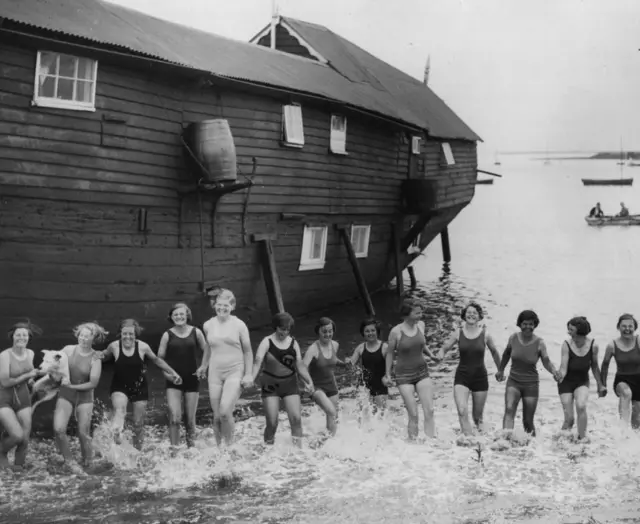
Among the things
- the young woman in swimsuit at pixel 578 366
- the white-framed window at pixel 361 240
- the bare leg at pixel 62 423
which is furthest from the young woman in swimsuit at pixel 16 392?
the white-framed window at pixel 361 240

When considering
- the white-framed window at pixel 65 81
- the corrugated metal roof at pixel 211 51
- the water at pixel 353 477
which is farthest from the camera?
the corrugated metal roof at pixel 211 51

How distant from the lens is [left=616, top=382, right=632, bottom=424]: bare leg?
10.9 m

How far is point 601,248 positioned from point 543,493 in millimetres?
46078

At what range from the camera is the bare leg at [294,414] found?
10547mm

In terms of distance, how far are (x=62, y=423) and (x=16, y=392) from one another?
67 cm

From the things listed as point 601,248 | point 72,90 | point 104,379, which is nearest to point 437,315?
point 104,379

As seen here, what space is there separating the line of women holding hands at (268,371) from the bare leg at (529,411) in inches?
0.6

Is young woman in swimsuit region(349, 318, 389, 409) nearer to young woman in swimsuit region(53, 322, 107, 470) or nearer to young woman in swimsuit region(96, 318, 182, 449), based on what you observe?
young woman in swimsuit region(96, 318, 182, 449)

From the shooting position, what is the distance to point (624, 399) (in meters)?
11.0

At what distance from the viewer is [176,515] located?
8.70 meters

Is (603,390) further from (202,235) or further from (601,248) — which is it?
(601,248)

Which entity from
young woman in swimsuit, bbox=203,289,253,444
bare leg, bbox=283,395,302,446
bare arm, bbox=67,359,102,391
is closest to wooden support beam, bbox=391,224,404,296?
bare leg, bbox=283,395,302,446

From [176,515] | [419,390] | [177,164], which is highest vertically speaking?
[177,164]

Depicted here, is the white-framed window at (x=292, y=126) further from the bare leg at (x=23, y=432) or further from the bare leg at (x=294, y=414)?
the bare leg at (x=23, y=432)
